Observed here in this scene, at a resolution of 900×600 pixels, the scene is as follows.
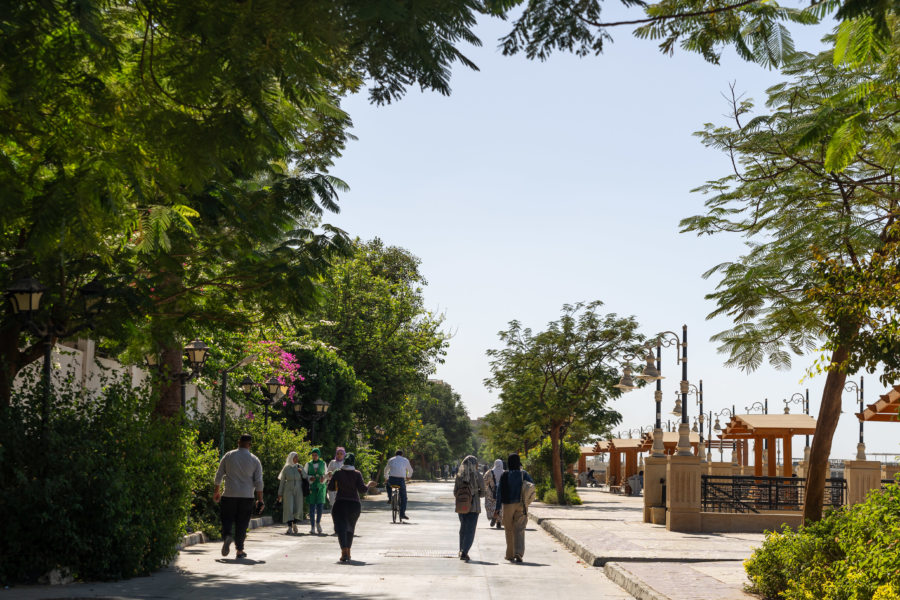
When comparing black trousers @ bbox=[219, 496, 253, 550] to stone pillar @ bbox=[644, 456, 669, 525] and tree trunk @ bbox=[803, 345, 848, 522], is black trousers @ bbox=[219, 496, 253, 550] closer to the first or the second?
tree trunk @ bbox=[803, 345, 848, 522]

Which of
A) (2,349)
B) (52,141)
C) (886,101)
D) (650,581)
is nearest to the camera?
(52,141)

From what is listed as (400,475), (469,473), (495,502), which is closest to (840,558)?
(469,473)

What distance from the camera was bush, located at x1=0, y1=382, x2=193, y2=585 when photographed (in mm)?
11250

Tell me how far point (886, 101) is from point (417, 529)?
17832mm

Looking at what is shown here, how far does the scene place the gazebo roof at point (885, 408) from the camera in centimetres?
1691

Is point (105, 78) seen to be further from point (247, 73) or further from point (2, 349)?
point (2, 349)

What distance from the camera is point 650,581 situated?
12.1 meters

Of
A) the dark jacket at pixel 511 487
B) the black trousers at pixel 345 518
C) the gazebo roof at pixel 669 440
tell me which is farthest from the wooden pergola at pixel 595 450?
the black trousers at pixel 345 518

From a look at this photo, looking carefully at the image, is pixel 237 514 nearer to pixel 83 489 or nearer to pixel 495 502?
pixel 83 489

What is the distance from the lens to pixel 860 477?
24109 millimetres

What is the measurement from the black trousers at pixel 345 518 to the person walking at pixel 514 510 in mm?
2441

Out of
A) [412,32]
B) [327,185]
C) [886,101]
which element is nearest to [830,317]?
[886,101]

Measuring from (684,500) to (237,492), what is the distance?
12338 mm

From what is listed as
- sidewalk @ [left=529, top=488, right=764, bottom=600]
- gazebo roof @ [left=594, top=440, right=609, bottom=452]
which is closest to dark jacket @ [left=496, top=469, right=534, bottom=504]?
sidewalk @ [left=529, top=488, right=764, bottom=600]
